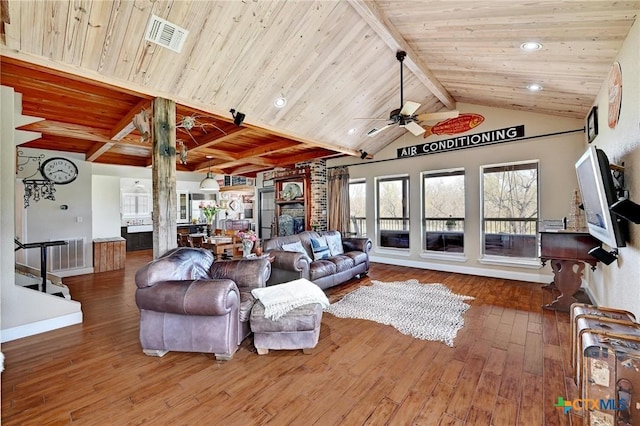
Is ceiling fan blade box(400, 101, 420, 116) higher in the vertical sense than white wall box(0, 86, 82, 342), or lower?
higher

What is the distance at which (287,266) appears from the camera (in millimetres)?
3852

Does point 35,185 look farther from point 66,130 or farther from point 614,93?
point 614,93

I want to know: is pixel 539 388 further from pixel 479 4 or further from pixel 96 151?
pixel 96 151

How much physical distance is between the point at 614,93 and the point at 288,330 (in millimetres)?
3763

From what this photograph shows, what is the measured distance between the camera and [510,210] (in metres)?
5.07

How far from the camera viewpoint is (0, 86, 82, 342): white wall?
2.79 m

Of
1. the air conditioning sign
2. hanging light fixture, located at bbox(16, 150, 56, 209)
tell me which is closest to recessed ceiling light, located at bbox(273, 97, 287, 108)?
the air conditioning sign

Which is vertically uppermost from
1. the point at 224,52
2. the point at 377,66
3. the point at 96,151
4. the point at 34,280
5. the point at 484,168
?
the point at 377,66

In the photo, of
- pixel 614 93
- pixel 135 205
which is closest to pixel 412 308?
pixel 614 93

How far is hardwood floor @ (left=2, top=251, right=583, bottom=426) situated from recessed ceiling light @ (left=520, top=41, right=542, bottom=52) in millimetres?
2991

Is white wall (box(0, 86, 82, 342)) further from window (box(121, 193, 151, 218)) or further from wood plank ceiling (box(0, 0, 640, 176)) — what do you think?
window (box(121, 193, 151, 218))

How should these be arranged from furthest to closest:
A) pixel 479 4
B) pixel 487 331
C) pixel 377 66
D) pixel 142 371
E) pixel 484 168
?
pixel 484 168 < pixel 377 66 < pixel 487 331 < pixel 479 4 < pixel 142 371

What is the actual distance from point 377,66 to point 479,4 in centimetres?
172

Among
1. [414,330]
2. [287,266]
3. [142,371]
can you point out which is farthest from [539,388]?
[142,371]
